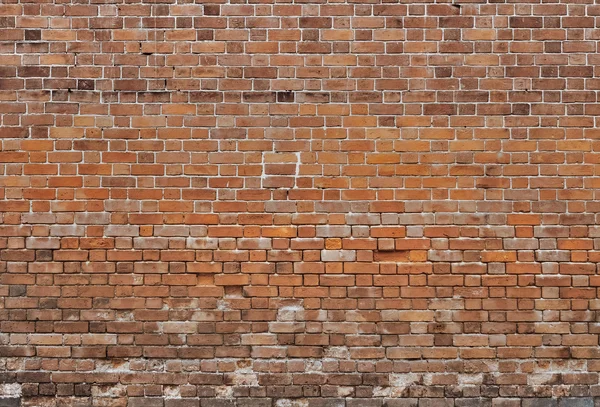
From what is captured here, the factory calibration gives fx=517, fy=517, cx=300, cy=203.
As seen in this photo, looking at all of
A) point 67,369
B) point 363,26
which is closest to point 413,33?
point 363,26

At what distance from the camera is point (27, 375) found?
3.54 meters

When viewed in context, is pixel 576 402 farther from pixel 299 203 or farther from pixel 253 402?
pixel 299 203

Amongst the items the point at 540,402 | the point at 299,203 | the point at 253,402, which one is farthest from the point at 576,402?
the point at 299,203

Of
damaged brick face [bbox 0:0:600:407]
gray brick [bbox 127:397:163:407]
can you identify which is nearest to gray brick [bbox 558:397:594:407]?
damaged brick face [bbox 0:0:600:407]

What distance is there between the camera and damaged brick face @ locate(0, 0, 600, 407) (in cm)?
354

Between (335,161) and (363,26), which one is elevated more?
(363,26)

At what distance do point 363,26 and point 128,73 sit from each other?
166 centimetres

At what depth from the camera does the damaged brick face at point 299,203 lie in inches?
139

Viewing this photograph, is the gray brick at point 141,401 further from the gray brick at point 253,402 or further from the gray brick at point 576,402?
the gray brick at point 576,402

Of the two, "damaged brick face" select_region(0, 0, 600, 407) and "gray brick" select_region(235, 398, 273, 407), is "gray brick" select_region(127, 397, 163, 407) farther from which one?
"gray brick" select_region(235, 398, 273, 407)

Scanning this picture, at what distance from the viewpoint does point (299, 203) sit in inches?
140

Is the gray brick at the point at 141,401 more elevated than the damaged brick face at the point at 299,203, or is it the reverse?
the damaged brick face at the point at 299,203

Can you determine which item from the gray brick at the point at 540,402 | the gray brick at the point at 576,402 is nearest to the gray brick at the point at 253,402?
the gray brick at the point at 540,402

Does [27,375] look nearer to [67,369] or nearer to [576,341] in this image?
[67,369]
